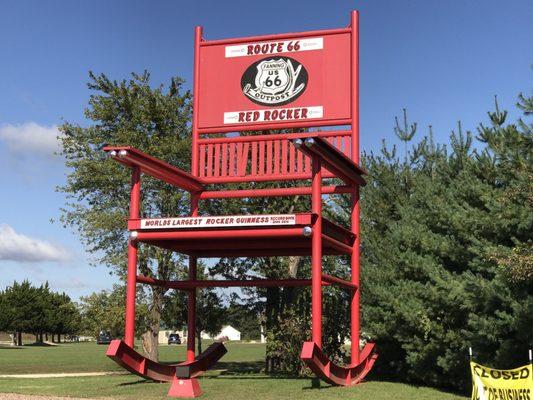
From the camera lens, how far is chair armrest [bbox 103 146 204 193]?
1001 cm

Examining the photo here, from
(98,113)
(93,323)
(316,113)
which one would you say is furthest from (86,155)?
(316,113)

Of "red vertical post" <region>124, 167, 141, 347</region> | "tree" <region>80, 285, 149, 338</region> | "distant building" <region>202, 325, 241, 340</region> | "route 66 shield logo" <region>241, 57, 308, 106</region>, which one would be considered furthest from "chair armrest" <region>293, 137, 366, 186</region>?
"tree" <region>80, 285, 149, 338</region>

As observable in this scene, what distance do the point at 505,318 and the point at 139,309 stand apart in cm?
1111

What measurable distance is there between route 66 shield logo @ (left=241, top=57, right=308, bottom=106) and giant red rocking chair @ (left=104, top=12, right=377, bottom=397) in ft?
0.06

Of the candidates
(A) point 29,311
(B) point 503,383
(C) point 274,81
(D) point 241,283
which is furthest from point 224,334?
(A) point 29,311

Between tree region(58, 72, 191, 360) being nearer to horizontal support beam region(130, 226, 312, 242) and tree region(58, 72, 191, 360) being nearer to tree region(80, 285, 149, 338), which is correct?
tree region(80, 285, 149, 338)

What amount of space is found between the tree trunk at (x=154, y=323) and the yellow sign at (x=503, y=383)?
1197 cm

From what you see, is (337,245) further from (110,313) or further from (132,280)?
(110,313)

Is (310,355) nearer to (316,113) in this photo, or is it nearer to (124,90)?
(316,113)

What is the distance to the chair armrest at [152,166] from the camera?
10.0m

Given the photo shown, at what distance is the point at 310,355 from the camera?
8719mm

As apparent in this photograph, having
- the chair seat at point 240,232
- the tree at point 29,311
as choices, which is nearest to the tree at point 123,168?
the chair seat at point 240,232

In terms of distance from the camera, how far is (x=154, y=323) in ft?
61.6

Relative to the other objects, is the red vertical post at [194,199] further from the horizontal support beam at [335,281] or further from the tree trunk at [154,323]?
the tree trunk at [154,323]
